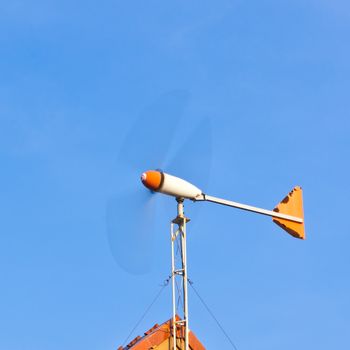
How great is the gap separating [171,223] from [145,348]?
22.1 ft

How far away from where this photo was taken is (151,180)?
38.6 m

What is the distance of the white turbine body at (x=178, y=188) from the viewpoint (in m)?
39.2

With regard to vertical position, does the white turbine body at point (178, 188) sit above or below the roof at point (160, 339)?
above

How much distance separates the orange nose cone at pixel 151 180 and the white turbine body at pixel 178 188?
295mm

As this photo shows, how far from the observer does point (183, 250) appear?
4047 cm

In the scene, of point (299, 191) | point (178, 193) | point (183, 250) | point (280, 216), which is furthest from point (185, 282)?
point (299, 191)

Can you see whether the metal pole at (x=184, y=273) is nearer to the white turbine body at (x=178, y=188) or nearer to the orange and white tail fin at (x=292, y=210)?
the white turbine body at (x=178, y=188)

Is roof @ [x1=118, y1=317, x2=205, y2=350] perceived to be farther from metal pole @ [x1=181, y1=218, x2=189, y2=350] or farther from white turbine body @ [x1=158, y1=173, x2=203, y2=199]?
white turbine body @ [x1=158, y1=173, x2=203, y2=199]

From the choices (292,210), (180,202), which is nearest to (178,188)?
(180,202)

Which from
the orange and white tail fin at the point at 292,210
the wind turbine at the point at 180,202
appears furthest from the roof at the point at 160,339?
the orange and white tail fin at the point at 292,210

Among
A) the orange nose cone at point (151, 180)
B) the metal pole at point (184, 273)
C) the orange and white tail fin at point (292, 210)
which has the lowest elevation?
the metal pole at point (184, 273)

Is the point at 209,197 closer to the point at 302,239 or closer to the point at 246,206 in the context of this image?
the point at 246,206

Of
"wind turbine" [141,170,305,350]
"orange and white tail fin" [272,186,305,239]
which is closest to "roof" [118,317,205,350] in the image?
"wind turbine" [141,170,305,350]

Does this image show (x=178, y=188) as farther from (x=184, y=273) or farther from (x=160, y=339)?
(x=160, y=339)
